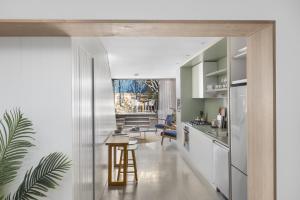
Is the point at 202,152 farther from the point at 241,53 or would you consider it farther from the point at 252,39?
the point at 252,39

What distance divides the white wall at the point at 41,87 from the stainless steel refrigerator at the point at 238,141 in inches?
82.9

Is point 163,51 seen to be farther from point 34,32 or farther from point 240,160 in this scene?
point 34,32

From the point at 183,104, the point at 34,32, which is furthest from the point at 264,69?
the point at 183,104

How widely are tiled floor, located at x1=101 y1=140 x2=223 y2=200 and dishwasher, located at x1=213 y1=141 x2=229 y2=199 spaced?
0.18m

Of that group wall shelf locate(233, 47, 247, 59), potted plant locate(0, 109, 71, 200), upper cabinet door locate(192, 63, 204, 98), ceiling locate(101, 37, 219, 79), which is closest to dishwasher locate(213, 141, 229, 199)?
wall shelf locate(233, 47, 247, 59)

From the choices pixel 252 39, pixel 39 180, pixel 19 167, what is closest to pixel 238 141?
pixel 252 39

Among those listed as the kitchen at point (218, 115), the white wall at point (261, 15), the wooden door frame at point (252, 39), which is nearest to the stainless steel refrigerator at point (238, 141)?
the kitchen at point (218, 115)

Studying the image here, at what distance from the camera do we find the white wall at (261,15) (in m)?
1.96

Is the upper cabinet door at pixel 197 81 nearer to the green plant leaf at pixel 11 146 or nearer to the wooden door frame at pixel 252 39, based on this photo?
the wooden door frame at pixel 252 39

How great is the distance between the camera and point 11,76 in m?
2.32

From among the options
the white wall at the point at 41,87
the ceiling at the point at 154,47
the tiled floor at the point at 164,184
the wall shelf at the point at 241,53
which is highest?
the ceiling at the point at 154,47

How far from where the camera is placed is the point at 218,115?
537cm

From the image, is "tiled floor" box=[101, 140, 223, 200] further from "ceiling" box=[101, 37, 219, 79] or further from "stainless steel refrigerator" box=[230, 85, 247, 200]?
"ceiling" box=[101, 37, 219, 79]

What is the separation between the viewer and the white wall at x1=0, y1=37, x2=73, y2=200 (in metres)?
2.33
